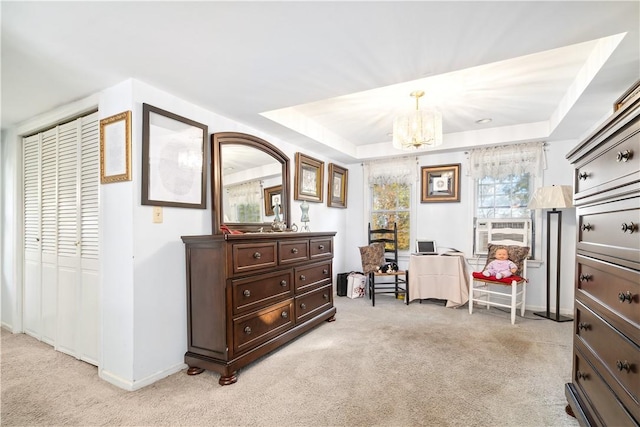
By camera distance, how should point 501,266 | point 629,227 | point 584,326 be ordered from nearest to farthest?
point 629,227 → point 584,326 → point 501,266

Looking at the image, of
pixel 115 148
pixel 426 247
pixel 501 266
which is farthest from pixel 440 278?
pixel 115 148

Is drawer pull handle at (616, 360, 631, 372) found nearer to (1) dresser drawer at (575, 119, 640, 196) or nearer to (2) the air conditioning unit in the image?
(1) dresser drawer at (575, 119, 640, 196)

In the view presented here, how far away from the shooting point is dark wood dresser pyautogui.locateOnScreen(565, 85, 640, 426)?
3.60ft

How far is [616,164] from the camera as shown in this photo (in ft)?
4.09

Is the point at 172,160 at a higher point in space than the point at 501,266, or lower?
higher

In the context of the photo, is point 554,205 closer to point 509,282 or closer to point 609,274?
point 509,282

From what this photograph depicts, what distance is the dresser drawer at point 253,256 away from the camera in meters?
2.26

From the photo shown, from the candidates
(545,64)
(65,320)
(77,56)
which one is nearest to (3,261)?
(65,320)

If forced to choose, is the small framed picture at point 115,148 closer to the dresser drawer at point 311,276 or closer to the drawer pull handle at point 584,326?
the dresser drawer at point 311,276

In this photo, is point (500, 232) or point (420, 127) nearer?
point (420, 127)

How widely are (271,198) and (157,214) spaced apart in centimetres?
136

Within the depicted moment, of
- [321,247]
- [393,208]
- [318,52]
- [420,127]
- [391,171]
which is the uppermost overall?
[318,52]

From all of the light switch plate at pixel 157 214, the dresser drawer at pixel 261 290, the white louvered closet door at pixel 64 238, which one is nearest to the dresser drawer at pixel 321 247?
the dresser drawer at pixel 261 290

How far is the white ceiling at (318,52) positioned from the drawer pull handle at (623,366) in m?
1.57
